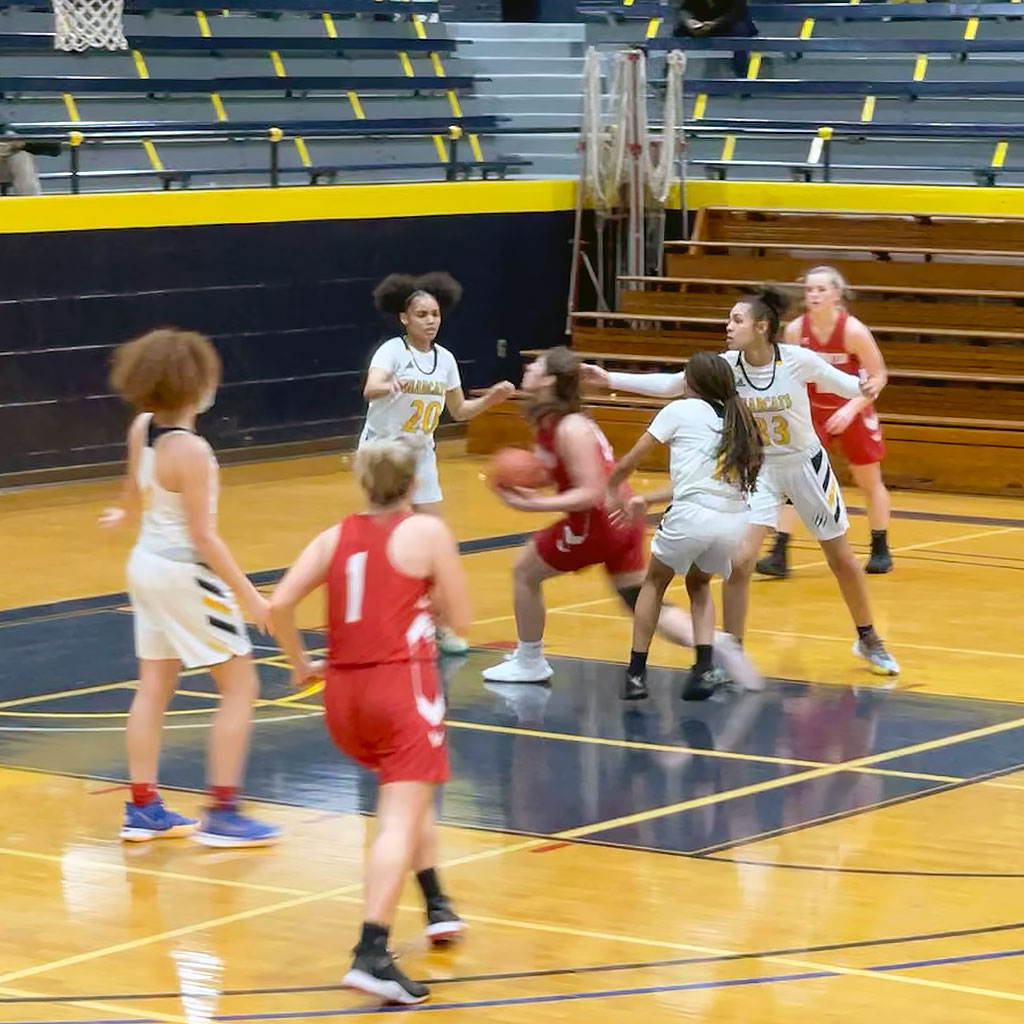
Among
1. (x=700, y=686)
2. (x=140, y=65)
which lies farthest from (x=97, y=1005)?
(x=140, y=65)

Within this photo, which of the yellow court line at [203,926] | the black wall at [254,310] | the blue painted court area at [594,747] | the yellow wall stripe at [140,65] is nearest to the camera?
the yellow court line at [203,926]

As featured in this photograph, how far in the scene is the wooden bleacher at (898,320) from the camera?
14750mm

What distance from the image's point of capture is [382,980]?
4.90m

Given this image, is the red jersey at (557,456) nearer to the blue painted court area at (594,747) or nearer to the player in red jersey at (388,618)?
the blue painted court area at (594,747)

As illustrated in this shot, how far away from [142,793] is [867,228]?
36.9 ft

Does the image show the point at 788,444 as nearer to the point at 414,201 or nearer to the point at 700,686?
the point at 700,686

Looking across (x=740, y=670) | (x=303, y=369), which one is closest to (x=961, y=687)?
(x=740, y=670)

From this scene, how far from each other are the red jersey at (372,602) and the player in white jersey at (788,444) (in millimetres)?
3524

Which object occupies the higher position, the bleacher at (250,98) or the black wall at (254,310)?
the bleacher at (250,98)

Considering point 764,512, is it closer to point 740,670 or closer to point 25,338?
point 740,670

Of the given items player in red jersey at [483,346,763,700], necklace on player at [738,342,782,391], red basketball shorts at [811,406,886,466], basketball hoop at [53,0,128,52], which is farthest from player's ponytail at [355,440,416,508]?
basketball hoop at [53,0,128,52]

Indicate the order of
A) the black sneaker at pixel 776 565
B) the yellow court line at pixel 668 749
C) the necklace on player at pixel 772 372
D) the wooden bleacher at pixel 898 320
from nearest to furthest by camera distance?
the yellow court line at pixel 668 749, the necklace on player at pixel 772 372, the black sneaker at pixel 776 565, the wooden bleacher at pixel 898 320

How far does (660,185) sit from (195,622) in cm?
1157

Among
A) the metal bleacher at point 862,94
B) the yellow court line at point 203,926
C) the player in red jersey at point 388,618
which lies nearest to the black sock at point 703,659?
the yellow court line at point 203,926
